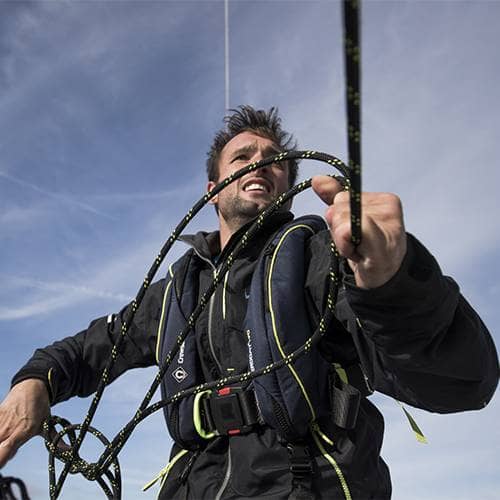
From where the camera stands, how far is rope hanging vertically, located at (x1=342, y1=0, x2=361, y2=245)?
1163mm

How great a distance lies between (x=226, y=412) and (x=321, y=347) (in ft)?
2.19

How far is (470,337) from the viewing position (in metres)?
2.23

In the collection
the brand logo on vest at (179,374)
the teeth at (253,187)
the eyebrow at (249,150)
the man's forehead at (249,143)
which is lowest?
the brand logo on vest at (179,374)

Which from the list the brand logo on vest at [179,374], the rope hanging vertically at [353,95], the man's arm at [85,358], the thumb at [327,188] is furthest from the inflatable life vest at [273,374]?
the rope hanging vertically at [353,95]

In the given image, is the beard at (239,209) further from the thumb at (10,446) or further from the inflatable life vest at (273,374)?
the thumb at (10,446)

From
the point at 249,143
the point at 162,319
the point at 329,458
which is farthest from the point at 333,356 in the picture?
the point at 249,143

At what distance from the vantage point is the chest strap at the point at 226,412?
122 inches

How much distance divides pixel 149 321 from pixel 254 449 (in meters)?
1.60

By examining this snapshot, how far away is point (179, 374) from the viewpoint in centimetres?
A: 353

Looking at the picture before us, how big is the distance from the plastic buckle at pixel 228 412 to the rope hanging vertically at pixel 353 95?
1766 mm

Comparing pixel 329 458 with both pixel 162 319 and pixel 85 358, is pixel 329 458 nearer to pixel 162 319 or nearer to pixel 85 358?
pixel 162 319

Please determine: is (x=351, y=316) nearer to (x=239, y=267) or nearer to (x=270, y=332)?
(x=270, y=332)

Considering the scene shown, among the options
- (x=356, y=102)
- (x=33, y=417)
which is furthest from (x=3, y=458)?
(x=356, y=102)

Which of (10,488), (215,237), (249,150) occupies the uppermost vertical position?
(249,150)
